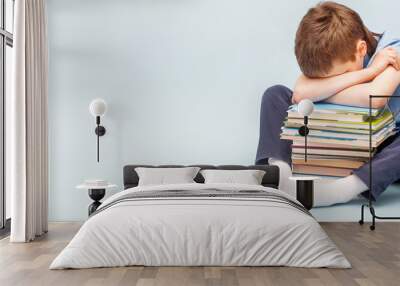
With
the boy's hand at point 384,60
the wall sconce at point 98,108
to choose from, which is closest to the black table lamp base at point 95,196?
the wall sconce at point 98,108

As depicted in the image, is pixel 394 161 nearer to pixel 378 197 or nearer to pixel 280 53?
pixel 378 197

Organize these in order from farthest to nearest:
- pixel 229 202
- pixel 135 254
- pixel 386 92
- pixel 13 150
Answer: pixel 386 92, pixel 13 150, pixel 229 202, pixel 135 254

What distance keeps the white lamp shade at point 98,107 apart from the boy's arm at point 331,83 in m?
2.48

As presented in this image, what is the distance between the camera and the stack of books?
7109mm

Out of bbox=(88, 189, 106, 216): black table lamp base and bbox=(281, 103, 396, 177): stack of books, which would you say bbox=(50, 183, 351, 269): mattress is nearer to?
bbox=(88, 189, 106, 216): black table lamp base

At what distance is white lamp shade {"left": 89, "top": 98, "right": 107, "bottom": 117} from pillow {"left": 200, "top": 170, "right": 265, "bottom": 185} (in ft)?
5.03

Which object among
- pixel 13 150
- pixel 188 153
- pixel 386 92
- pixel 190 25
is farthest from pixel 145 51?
pixel 386 92

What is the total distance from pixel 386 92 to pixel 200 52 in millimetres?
2392

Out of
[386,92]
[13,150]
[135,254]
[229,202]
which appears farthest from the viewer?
[386,92]

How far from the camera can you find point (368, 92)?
7129 mm

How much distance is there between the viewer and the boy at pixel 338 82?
715cm

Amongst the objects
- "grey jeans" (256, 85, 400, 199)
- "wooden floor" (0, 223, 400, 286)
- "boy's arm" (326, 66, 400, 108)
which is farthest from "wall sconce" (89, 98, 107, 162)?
"boy's arm" (326, 66, 400, 108)

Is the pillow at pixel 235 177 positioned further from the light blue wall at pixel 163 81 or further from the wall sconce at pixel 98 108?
the wall sconce at pixel 98 108

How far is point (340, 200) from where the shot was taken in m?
7.27
